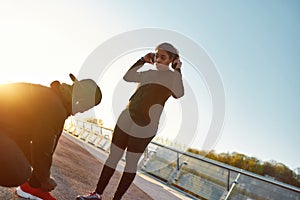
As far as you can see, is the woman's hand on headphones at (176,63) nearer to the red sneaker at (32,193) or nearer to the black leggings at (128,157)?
the black leggings at (128,157)

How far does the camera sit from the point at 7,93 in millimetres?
2758

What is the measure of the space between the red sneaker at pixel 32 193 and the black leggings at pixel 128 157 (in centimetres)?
53

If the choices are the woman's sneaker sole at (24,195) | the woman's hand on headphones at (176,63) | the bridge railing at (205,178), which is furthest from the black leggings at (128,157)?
the bridge railing at (205,178)

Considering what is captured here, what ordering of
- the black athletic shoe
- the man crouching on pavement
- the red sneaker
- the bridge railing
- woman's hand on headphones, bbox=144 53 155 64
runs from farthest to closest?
the bridge railing
woman's hand on headphones, bbox=144 53 155 64
the black athletic shoe
the red sneaker
the man crouching on pavement

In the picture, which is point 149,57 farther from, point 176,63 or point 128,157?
point 128,157

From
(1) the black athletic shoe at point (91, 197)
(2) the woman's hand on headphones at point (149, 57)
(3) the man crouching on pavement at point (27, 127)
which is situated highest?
(2) the woman's hand on headphones at point (149, 57)

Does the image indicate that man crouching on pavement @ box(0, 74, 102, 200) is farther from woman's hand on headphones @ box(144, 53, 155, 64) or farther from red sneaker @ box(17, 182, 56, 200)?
woman's hand on headphones @ box(144, 53, 155, 64)

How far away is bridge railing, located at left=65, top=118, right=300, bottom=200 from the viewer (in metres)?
7.85

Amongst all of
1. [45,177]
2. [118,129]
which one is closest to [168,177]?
[118,129]

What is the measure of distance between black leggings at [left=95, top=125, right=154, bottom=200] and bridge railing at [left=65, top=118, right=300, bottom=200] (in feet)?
16.0

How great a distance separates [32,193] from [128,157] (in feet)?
3.36

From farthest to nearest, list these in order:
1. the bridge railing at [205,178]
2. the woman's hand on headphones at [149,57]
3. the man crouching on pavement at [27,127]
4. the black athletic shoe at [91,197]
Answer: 1. the bridge railing at [205,178]
2. the woman's hand on headphones at [149,57]
3. the black athletic shoe at [91,197]
4. the man crouching on pavement at [27,127]

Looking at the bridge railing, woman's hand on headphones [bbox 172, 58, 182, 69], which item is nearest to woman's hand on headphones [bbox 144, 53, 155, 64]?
woman's hand on headphones [bbox 172, 58, 182, 69]

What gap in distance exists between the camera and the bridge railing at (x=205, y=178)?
25.7 ft
